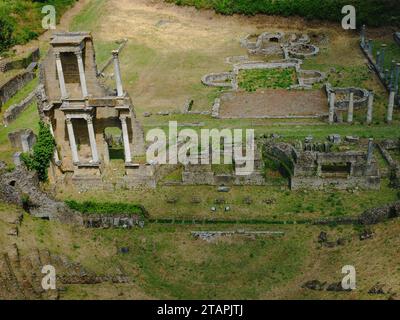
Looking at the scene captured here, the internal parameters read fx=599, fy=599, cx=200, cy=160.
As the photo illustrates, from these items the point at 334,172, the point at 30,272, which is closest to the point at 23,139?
the point at 30,272

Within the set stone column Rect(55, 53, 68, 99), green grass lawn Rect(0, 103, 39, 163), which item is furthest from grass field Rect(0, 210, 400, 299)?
green grass lawn Rect(0, 103, 39, 163)

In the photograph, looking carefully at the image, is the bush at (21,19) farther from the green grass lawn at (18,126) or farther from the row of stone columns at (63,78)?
the row of stone columns at (63,78)

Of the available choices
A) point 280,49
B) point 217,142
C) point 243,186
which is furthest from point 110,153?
point 280,49

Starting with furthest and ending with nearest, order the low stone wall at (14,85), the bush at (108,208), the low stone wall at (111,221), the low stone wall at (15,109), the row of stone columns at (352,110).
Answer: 1. the low stone wall at (14,85)
2. the low stone wall at (15,109)
3. the row of stone columns at (352,110)
4. the bush at (108,208)
5. the low stone wall at (111,221)

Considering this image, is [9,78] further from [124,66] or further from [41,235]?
[41,235]

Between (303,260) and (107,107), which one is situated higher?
(107,107)

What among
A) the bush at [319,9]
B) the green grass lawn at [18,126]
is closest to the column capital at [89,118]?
the green grass lawn at [18,126]
